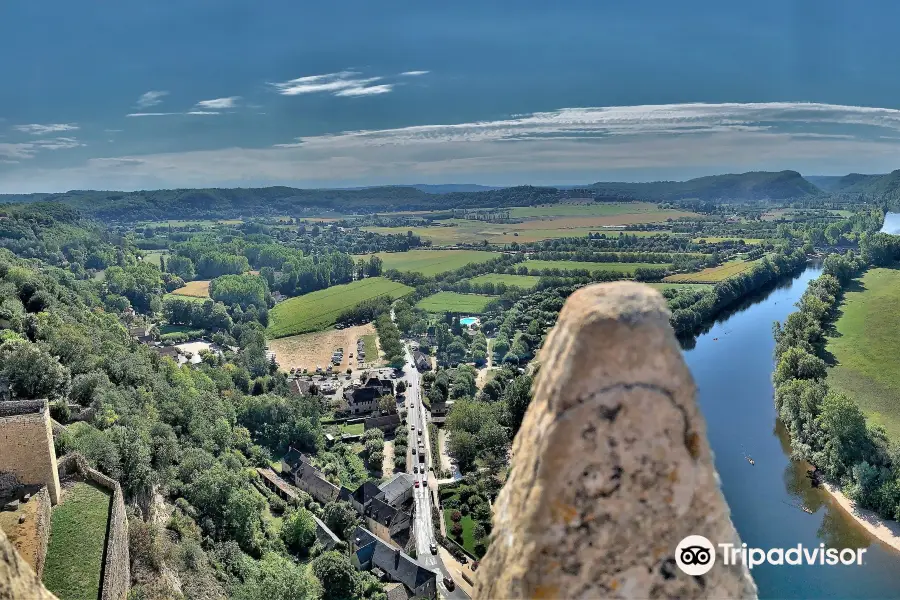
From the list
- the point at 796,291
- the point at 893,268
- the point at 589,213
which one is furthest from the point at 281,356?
the point at 589,213

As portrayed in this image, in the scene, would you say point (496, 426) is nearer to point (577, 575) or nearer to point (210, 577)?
point (210, 577)

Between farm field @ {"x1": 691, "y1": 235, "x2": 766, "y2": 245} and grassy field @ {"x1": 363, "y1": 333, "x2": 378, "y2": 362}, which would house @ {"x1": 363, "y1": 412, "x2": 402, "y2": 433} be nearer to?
grassy field @ {"x1": 363, "y1": 333, "x2": 378, "y2": 362}

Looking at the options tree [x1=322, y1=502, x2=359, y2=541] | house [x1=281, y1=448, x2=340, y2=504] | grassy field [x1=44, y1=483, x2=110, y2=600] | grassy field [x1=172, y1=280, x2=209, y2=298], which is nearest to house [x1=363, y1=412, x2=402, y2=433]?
house [x1=281, y1=448, x2=340, y2=504]

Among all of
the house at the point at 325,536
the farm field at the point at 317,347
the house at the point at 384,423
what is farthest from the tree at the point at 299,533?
the farm field at the point at 317,347

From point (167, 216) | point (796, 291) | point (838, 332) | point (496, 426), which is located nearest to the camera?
point (496, 426)

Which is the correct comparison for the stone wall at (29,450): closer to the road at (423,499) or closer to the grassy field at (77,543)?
the grassy field at (77,543)

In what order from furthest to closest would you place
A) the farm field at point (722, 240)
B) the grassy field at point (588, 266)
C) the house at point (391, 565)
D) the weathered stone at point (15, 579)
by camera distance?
the farm field at point (722, 240) → the grassy field at point (588, 266) → the house at point (391, 565) → the weathered stone at point (15, 579)
